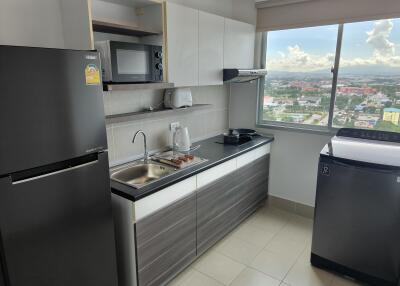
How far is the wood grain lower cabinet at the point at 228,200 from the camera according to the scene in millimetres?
2238

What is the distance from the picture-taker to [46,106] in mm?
1169

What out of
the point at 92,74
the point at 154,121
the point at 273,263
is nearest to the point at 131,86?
the point at 92,74

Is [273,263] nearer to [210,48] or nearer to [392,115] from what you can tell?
[392,115]

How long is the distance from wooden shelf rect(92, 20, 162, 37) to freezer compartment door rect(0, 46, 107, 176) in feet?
1.55

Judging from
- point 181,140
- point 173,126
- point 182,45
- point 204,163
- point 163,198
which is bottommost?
point 163,198

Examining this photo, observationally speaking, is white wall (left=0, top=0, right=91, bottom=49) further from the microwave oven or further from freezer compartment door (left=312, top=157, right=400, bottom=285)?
freezer compartment door (left=312, top=157, right=400, bottom=285)

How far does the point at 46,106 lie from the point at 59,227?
1.86ft

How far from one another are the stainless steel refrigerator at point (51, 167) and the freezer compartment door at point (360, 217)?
1.61m

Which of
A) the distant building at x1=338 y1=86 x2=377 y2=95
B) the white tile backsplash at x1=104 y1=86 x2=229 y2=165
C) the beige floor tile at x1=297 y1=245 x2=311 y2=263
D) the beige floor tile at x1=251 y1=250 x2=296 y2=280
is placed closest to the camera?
the white tile backsplash at x1=104 y1=86 x2=229 y2=165

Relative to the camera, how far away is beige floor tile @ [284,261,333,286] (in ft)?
6.91

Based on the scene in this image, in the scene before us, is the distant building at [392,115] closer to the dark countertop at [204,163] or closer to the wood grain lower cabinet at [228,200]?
the dark countertop at [204,163]

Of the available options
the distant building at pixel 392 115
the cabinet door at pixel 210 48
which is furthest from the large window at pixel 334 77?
the cabinet door at pixel 210 48

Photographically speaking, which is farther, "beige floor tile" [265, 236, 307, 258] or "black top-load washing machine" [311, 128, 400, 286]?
"beige floor tile" [265, 236, 307, 258]

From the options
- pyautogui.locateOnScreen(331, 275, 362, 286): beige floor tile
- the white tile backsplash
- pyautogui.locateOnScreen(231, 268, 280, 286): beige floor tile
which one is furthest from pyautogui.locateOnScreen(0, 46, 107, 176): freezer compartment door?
pyautogui.locateOnScreen(331, 275, 362, 286): beige floor tile
